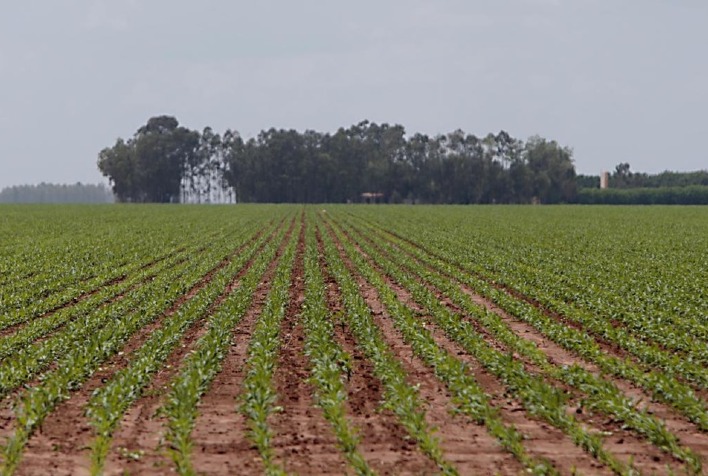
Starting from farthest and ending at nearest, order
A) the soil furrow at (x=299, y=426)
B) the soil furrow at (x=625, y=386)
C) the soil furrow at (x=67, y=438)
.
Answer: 1. the soil furrow at (x=625, y=386)
2. the soil furrow at (x=299, y=426)
3. the soil furrow at (x=67, y=438)

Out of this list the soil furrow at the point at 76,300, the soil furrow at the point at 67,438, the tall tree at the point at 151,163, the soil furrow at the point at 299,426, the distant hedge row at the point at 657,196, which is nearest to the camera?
the soil furrow at the point at 67,438

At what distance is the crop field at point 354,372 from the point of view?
702cm

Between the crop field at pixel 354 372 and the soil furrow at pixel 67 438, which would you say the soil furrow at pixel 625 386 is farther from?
the soil furrow at pixel 67 438

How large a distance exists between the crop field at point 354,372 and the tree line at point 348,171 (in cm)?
13157

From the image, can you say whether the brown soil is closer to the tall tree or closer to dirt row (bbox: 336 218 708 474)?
dirt row (bbox: 336 218 708 474)

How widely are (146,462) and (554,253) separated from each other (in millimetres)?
22314

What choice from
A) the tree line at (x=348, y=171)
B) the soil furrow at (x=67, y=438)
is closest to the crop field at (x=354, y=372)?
the soil furrow at (x=67, y=438)

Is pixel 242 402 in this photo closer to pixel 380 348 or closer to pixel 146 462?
pixel 146 462

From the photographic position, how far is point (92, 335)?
39.4ft

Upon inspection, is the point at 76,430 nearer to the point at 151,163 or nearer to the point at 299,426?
the point at 299,426

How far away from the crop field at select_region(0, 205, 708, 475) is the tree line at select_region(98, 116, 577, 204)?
132m

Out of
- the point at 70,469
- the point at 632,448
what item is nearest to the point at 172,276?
the point at 70,469

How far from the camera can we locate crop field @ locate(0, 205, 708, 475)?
702 centimetres

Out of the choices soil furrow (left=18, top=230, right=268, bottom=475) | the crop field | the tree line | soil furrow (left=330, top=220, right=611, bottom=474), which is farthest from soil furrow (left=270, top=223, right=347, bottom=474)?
the tree line
